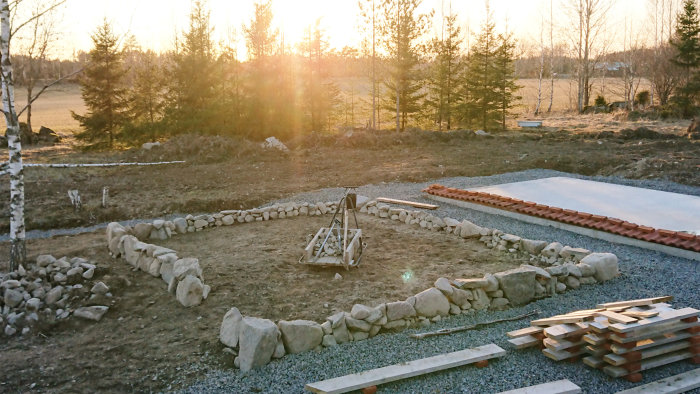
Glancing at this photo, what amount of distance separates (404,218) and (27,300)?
6.63 metres

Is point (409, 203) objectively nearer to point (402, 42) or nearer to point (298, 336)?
point (298, 336)

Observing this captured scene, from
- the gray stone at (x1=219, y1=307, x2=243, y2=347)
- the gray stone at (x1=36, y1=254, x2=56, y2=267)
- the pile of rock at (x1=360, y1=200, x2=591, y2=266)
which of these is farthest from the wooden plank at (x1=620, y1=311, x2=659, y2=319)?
the gray stone at (x1=36, y1=254, x2=56, y2=267)

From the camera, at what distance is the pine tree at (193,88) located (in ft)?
72.8

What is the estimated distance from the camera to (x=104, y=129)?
2217 centimetres

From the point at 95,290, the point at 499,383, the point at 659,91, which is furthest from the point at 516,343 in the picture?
the point at 659,91

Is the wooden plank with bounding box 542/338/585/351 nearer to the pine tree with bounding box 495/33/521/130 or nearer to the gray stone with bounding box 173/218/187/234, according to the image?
the gray stone with bounding box 173/218/187/234

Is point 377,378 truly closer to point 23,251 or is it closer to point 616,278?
point 616,278

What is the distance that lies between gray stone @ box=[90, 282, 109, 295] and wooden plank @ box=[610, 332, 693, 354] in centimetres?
598

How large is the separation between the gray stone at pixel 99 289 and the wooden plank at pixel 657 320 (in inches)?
236

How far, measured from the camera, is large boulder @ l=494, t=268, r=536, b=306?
6.17 m

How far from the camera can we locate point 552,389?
4113 mm

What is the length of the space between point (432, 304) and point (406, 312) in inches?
14.3

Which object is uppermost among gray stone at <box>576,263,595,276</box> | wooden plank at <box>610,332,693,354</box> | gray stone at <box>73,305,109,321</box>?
gray stone at <box>576,263,595,276</box>

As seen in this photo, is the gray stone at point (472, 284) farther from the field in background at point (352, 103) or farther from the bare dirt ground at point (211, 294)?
the field in background at point (352, 103)
